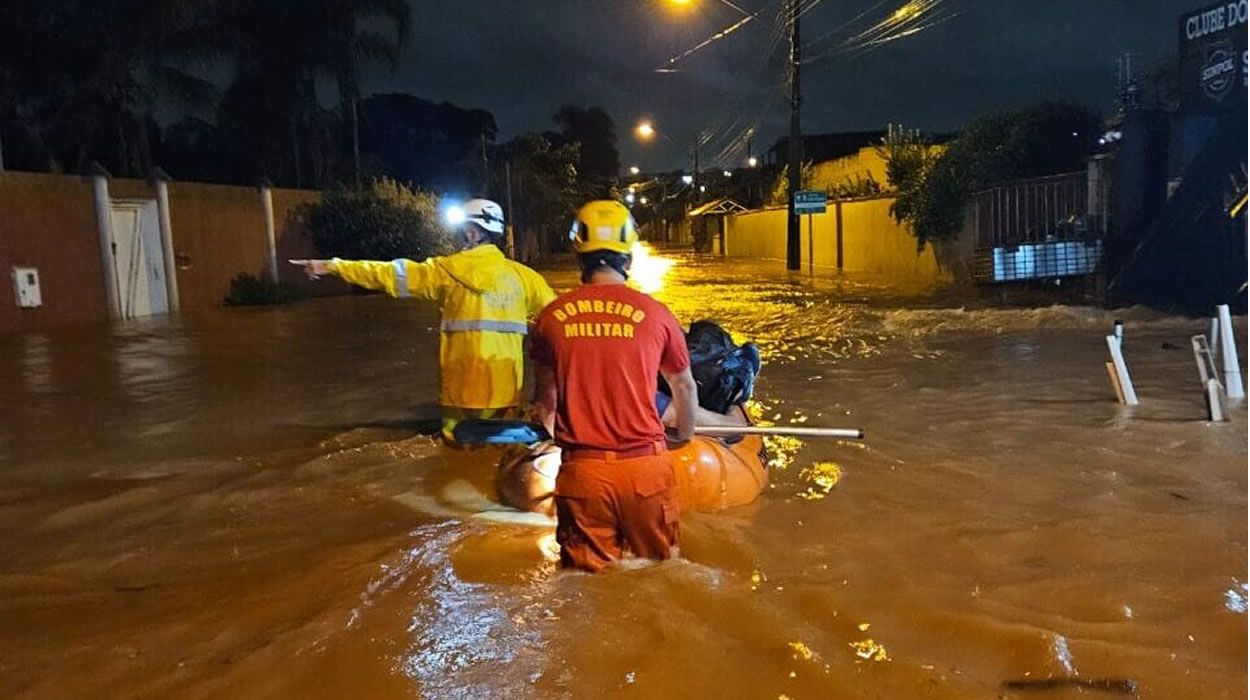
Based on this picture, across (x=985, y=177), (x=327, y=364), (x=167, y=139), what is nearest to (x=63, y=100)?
(x=167, y=139)

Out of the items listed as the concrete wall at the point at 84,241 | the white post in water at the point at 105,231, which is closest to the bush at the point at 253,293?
the concrete wall at the point at 84,241

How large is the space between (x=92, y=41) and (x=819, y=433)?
23782 millimetres

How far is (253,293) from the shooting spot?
20.8 meters

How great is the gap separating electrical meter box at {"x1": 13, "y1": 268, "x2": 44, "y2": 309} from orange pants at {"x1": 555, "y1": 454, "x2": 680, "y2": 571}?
1457 cm

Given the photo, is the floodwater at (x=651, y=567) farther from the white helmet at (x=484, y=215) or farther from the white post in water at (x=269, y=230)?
the white post in water at (x=269, y=230)

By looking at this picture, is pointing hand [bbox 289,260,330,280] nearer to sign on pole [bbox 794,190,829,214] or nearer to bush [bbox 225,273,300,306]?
bush [bbox 225,273,300,306]

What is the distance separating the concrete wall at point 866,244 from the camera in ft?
78.8

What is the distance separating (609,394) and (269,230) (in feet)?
66.8

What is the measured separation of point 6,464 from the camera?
6.93 m

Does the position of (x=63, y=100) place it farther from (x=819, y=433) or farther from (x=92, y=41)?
(x=819, y=433)

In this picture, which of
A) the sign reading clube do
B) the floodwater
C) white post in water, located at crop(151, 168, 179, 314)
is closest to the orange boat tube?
the floodwater

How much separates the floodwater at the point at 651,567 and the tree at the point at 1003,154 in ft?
36.9

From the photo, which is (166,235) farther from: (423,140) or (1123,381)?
(423,140)

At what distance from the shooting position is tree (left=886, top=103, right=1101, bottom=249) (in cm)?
1969
